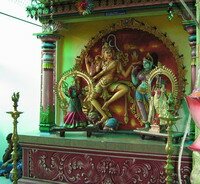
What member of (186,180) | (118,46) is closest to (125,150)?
(186,180)

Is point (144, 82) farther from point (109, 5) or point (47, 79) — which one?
point (47, 79)

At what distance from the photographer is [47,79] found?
537 cm

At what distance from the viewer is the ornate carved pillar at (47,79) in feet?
17.5

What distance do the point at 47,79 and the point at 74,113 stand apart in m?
0.90

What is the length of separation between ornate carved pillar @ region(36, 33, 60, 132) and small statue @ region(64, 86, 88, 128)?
58cm

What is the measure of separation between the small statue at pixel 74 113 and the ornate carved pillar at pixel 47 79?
58 cm

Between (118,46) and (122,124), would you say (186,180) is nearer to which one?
(122,124)

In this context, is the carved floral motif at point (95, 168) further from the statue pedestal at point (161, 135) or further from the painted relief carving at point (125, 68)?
the painted relief carving at point (125, 68)

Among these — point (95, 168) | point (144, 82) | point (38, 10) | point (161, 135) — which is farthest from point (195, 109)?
point (38, 10)

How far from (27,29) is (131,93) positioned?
2.53 meters

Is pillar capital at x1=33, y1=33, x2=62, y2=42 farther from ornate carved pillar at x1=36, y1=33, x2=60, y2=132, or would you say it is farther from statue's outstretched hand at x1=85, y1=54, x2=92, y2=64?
statue's outstretched hand at x1=85, y1=54, x2=92, y2=64

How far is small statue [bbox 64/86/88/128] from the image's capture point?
15.6 feet

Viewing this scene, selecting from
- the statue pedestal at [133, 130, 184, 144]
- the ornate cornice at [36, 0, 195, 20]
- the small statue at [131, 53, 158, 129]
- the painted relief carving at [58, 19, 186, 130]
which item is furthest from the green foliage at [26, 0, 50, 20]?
the statue pedestal at [133, 130, 184, 144]

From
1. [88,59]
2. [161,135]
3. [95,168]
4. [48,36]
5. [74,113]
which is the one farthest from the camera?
[88,59]
